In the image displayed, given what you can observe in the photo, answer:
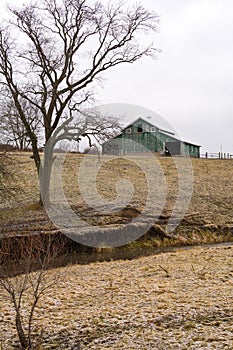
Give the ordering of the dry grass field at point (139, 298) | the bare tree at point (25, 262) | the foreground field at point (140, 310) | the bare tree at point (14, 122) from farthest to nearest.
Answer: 1. the bare tree at point (14, 122)
2. the bare tree at point (25, 262)
3. the dry grass field at point (139, 298)
4. the foreground field at point (140, 310)

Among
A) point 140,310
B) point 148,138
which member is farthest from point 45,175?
point 148,138

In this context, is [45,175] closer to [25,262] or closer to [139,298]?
[25,262]

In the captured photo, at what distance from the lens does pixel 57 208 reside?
82.9 ft

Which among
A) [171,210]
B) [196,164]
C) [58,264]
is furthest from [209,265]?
[196,164]

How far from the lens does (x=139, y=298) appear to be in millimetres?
10844

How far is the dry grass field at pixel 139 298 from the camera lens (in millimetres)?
8109

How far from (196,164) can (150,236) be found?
78.5 feet

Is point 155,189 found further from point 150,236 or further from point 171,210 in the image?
point 150,236

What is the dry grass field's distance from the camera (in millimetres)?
8109

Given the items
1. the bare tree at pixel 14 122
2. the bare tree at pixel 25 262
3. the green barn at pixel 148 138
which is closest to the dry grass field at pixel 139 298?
the bare tree at pixel 25 262

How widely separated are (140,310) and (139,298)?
113 centimetres

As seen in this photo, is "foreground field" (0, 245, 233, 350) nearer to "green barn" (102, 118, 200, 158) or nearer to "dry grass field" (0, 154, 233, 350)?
"dry grass field" (0, 154, 233, 350)

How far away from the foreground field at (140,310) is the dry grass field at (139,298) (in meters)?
0.02

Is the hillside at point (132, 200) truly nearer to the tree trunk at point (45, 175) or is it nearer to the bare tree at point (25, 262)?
the tree trunk at point (45, 175)
